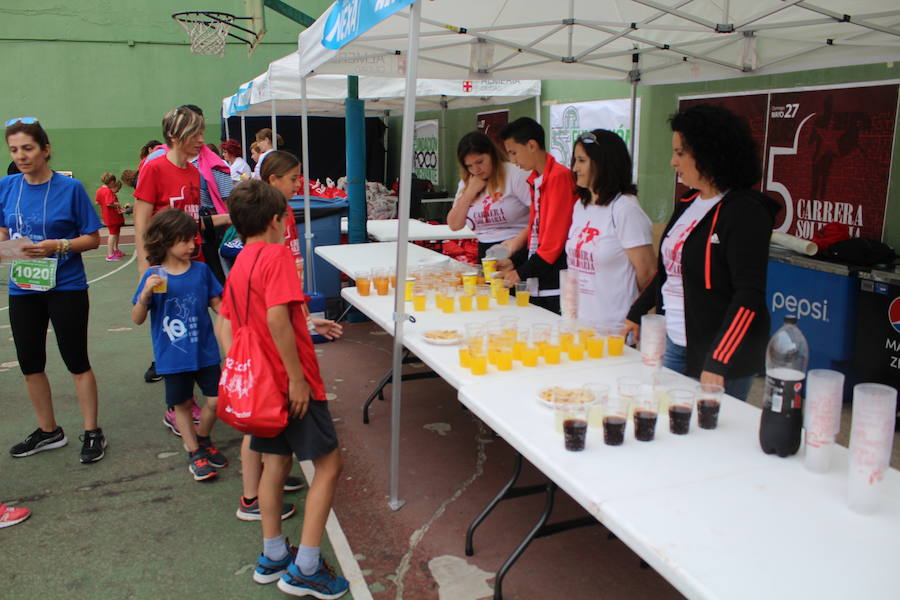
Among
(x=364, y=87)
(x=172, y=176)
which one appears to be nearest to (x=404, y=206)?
(x=172, y=176)

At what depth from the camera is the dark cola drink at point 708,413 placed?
2.01m

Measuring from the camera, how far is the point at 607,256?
3096 millimetres

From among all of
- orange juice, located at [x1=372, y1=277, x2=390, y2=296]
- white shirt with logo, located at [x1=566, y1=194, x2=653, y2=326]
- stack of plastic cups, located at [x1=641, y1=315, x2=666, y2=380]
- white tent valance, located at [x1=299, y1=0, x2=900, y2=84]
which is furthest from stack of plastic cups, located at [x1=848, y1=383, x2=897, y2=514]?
orange juice, located at [x1=372, y1=277, x2=390, y2=296]

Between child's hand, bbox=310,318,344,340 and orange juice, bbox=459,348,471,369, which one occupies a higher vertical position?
child's hand, bbox=310,318,344,340

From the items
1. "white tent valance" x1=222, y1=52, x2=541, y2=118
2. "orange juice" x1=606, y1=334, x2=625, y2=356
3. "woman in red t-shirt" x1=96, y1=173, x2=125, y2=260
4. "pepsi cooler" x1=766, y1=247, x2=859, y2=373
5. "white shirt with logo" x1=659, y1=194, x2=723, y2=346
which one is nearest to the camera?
"white shirt with logo" x1=659, y1=194, x2=723, y2=346

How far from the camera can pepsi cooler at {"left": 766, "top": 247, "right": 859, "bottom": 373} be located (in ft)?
13.9

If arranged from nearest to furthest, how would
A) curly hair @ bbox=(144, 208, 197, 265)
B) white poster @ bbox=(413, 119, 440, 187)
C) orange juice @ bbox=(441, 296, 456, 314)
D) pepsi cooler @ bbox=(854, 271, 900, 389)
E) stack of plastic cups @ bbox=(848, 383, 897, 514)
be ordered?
1. stack of plastic cups @ bbox=(848, 383, 897, 514)
2. curly hair @ bbox=(144, 208, 197, 265)
3. orange juice @ bbox=(441, 296, 456, 314)
4. pepsi cooler @ bbox=(854, 271, 900, 389)
5. white poster @ bbox=(413, 119, 440, 187)

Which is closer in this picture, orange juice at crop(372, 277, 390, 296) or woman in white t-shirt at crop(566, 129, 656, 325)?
woman in white t-shirt at crop(566, 129, 656, 325)

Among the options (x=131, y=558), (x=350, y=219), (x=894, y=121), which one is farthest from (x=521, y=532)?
(x=350, y=219)

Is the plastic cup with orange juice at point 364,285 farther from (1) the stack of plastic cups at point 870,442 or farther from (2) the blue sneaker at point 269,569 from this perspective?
(1) the stack of plastic cups at point 870,442

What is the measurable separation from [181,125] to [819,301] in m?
3.97

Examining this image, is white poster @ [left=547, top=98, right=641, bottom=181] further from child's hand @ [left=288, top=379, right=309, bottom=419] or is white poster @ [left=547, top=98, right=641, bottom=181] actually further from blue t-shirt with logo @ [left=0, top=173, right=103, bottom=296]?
child's hand @ [left=288, top=379, right=309, bottom=419]

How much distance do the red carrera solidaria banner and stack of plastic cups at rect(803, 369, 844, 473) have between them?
3388 mm

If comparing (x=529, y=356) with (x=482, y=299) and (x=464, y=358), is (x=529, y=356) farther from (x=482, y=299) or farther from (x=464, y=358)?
(x=482, y=299)
